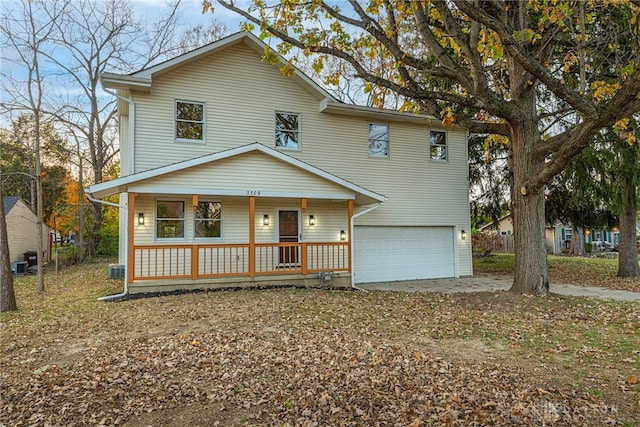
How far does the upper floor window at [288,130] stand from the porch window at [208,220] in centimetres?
293

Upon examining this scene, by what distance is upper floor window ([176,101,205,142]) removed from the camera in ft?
37.0

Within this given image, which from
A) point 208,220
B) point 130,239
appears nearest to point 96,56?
point 208,220

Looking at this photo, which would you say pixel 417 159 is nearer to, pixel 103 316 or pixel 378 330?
pixel 378 330

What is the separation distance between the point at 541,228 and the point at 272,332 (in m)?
6.66

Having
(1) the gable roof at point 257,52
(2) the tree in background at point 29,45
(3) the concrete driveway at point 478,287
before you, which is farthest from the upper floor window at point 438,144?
(2) the tree in background at point 29,45

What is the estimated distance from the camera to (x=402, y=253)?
538 inches

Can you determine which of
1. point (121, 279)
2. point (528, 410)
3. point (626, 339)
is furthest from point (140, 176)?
point (626, 339)

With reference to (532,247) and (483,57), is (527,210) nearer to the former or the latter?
(532,247)

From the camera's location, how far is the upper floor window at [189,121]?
1127 centimetres

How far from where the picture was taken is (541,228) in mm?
8938

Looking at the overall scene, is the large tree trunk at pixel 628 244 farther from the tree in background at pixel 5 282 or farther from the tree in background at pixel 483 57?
the tree in background at pixel 5 282

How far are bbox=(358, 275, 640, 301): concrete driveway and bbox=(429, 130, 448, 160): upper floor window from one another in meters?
4.54

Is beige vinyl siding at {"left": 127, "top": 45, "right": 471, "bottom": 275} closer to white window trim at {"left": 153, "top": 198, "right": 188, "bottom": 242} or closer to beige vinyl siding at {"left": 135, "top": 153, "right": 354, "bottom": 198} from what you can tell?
beige vinyl siding at {"left": 135, "top": 153, "right": 354, "bottom": 198}

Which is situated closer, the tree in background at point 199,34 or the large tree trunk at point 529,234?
the large tree trunk at point 529,234
